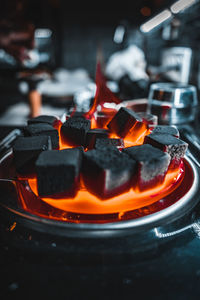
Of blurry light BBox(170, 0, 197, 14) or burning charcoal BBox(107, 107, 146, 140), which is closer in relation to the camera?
burning charcoal BBox(107, 107, 146, 140)

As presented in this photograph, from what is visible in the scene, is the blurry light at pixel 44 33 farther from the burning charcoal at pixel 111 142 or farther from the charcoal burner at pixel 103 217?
the charcoal burner at pixel 103 217

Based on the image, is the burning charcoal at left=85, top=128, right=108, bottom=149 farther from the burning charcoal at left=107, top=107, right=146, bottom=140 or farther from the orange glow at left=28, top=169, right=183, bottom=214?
the orange glow at left=28, top=169, right=183, bottom=214

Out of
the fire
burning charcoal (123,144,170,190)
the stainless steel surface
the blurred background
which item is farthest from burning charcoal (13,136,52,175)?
Answer: the blurred background

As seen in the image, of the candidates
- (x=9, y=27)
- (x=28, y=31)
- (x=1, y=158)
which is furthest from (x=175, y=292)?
(x=28, y=31)

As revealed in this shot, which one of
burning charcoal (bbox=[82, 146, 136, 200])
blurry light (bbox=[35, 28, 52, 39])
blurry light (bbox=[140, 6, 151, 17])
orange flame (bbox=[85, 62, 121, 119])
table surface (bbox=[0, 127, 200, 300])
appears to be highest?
blurry light (bbox=[140, 6, 151, 17])

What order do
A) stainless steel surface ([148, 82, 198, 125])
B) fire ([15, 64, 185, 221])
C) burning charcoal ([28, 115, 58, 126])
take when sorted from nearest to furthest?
fire ([15, 64, 185, 221]), burning charcoal ([28, 115, 58, 126]), stainless steel surface ([148, 82, 198, 125])

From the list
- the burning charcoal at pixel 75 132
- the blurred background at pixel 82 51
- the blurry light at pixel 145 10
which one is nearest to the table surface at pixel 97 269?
the burning charcoal at pixel 75 132

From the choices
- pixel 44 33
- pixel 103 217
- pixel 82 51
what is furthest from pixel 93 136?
pixel 44 33

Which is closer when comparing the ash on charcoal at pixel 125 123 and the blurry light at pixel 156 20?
the ash on charcoal at pixel 125 123
